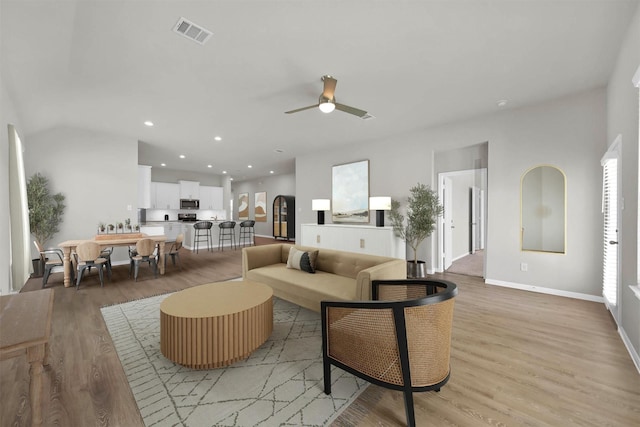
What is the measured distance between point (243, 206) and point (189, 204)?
365cm

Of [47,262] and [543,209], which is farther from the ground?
[543,209]

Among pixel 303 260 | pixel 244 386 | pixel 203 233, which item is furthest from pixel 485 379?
pixel 203 233

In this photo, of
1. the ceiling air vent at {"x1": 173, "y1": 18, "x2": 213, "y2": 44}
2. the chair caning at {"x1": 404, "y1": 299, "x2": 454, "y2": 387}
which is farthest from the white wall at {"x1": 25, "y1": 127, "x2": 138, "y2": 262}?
the chair caning at {"x1": 404, "y1": 299, "x2": 454, "y2": 387}

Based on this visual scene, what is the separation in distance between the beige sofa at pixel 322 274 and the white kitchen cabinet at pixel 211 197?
24.8ft

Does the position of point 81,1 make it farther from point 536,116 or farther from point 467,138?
point 536,116

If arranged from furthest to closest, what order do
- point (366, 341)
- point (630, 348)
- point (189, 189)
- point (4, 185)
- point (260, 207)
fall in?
point (260, 207) → point (189, 189) → point (4, 185) → point (630, 348) → point (366, 341)

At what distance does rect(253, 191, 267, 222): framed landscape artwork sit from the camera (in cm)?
1225

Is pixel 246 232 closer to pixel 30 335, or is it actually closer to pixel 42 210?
pixel 42 210

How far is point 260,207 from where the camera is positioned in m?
12.5

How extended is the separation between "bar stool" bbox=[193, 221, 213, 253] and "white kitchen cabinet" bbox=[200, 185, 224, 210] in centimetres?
216

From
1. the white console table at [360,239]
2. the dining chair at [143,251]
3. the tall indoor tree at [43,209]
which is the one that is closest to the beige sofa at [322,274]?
the white console table at [360,239]

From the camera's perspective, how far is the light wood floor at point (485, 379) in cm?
157

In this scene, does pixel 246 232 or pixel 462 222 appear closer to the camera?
pixel 462 222

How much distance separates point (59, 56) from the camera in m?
2.78
